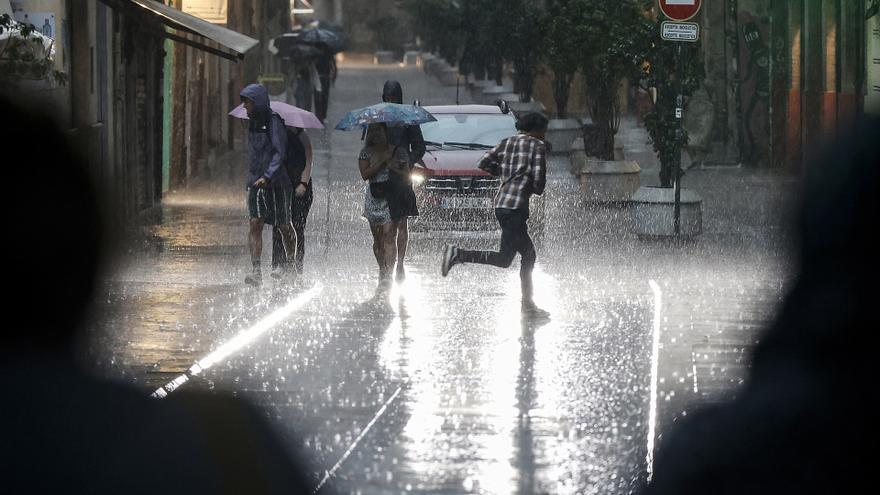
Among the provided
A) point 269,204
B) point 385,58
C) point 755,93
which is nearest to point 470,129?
point 269,204

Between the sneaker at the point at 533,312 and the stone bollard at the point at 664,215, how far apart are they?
713cm

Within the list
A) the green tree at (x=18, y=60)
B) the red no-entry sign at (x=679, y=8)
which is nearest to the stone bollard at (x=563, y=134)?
the red no-entry sign at (x=679, y=8)

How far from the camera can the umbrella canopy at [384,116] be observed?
1551cm

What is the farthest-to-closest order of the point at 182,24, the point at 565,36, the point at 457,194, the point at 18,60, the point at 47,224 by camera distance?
1. the point at 565,36
2. the point at 182,24
3. the point at 457,194
4. the point at 47,224
5. the point at 18,60

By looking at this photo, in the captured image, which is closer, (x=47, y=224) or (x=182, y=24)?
(x=47, y=224)

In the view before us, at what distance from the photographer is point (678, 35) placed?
20.5m

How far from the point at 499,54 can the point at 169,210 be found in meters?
28.2

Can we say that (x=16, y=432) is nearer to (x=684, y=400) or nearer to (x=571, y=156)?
(x=684, y=400)

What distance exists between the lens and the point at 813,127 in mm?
32375

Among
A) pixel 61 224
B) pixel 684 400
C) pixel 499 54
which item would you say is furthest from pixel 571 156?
pixel 684 400

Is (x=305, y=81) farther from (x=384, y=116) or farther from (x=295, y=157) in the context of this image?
(x=384, y=116)

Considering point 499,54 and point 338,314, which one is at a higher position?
point 499,54

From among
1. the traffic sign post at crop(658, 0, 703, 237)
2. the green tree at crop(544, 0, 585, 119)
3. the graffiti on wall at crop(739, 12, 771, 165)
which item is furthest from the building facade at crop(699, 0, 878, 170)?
the traffic sign post at crop(658, 0, 703, 237)

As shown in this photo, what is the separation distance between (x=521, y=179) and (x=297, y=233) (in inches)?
122
